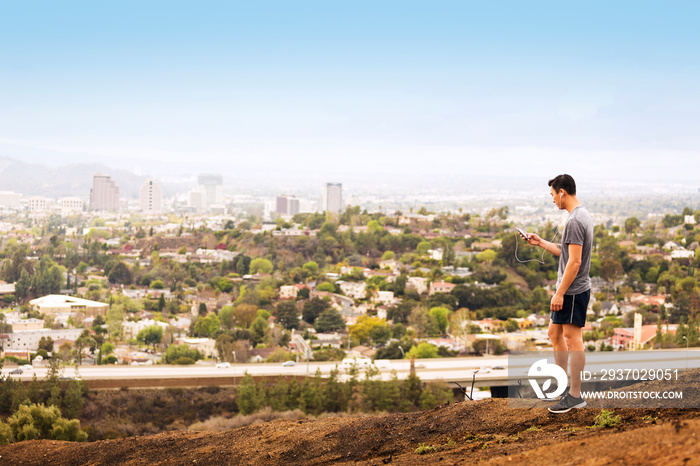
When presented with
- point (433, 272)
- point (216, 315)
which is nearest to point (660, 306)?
point (433, 272)

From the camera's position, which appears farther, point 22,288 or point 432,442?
point 22,288

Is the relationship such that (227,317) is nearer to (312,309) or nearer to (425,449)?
(312,309)

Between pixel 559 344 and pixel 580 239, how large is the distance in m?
0.40

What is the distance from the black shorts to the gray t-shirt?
2 cm

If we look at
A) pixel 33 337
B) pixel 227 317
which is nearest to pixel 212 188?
pixel 227 317

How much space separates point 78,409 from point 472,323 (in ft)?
48.5

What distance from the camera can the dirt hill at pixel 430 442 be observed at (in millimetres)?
1760

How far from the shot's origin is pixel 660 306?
23.5 m

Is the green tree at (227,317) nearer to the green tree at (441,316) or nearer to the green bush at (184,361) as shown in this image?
the green bush at (184,361)

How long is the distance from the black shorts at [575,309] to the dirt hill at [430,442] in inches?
13.8

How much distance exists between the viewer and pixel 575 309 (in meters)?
2.33

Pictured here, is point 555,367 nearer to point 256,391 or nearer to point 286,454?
point 286,454

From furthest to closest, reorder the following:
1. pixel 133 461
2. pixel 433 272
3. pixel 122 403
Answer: pixel 433 272, pixel 122 403, pixel 133 461

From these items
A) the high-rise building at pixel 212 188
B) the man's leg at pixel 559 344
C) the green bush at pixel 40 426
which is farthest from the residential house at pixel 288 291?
the high-rise building at pixel 212 188
